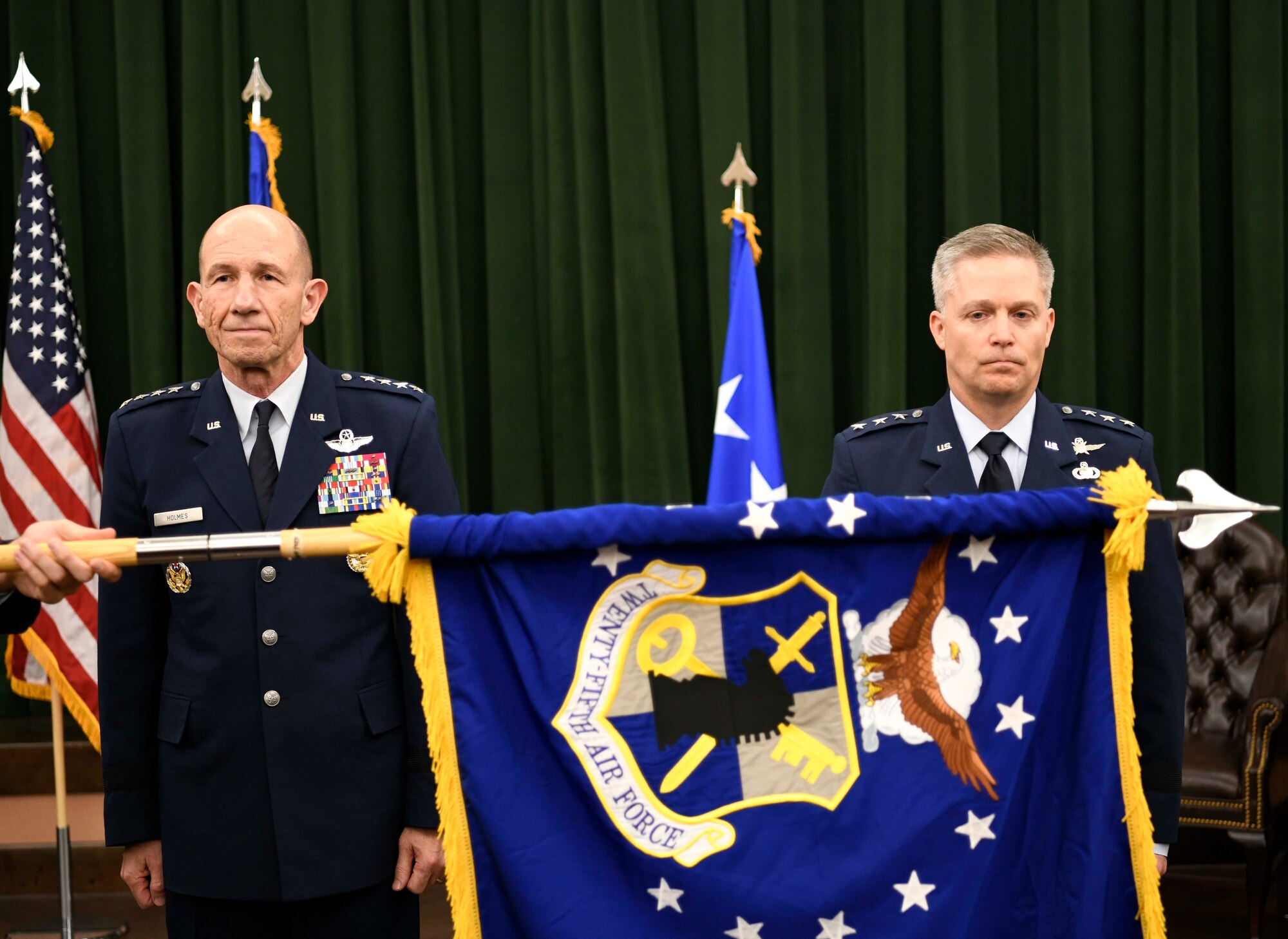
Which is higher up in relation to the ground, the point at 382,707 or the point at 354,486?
the point at 354,486

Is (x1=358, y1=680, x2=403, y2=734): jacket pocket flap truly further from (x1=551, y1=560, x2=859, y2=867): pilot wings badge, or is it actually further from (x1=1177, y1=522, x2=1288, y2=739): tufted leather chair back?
(x1=1177, y1=522, x2=1288, y2=739): tufted leather chair back

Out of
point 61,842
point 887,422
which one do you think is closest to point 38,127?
point 61,842

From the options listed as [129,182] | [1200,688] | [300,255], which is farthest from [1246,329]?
[129,182]

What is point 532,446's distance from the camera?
13.5ft

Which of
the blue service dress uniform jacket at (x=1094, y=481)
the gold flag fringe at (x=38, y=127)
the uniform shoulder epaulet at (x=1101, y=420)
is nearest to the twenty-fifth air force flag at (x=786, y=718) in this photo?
the blue service dress uniform jacket at (x=1094, y=481)

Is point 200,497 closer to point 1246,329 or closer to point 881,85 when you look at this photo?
point 881,85

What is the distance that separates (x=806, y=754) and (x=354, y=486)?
0.78 m

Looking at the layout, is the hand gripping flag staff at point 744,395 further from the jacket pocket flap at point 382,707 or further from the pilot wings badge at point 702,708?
the pilot wings badge at point 702,708

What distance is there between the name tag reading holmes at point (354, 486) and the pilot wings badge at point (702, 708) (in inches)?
19.8

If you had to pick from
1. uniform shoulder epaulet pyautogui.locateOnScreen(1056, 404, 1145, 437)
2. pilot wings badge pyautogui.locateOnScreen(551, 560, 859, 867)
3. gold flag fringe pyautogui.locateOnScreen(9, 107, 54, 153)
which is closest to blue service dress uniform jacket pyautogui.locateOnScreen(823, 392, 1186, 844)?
uniform shoulder epaulet pyautogui.locateOnScreen(1056, 404, 1145, 437)

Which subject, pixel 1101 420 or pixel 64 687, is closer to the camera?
pixel 1101 420

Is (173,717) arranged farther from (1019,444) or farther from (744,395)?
(744,395)

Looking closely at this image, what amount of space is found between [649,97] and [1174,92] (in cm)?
189

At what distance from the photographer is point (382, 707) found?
164cm
